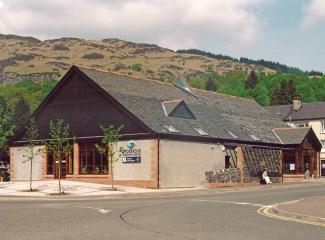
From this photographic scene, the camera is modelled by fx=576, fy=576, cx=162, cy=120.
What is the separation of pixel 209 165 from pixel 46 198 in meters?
17.9

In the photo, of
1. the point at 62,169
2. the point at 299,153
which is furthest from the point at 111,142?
the point at 299,153

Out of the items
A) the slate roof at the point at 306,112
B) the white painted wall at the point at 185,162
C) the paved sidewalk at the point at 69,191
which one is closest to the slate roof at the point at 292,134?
the white painted wall at the point at 185,162

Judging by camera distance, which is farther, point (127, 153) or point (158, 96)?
point (158, 96)

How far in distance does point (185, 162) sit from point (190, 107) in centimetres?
868

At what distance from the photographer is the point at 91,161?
4472 cm

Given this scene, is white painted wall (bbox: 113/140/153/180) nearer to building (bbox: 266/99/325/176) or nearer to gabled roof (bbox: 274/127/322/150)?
gabled roof (bbox: 274/127/322/150)

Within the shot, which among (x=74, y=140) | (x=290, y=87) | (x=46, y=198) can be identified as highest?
(x=290, y=87)

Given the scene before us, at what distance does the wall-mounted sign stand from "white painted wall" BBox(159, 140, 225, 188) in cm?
179

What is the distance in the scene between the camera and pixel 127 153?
→ 138ft

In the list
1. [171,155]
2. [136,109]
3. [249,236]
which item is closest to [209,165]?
[171,155]

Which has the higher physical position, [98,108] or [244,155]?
[98,108]

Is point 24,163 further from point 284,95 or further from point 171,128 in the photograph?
point 284,95

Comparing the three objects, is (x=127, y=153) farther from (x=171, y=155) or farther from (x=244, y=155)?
(x=244, y=155)

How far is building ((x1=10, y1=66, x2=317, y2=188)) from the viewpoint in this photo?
4134 centimetres
